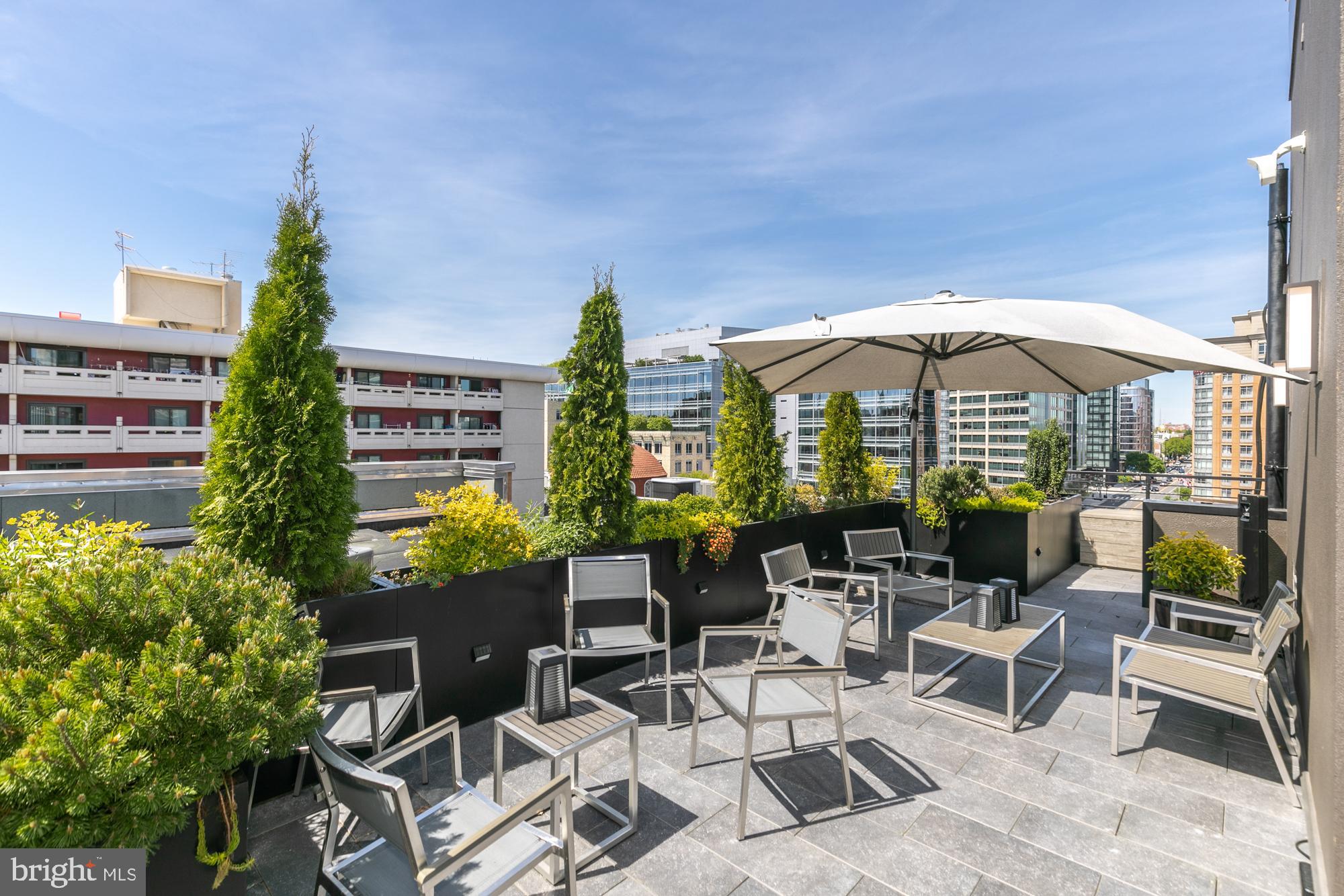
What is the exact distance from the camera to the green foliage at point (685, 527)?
4.82 m

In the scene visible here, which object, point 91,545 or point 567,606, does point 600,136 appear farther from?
point 91,545

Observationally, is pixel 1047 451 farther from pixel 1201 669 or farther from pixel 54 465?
pixel 54 465

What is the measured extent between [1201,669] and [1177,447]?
6506 inches

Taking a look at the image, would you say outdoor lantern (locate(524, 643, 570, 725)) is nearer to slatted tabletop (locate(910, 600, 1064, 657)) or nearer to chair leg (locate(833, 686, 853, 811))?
chair leg (locate(833, 686, 853, 811))

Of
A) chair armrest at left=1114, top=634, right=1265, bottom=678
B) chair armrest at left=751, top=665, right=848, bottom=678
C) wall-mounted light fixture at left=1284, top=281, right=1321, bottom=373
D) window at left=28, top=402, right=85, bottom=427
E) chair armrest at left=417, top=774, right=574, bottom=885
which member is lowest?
chair armrest at left=1114, top=634, right=1265, bottom=678

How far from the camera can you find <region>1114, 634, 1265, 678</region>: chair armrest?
293cm

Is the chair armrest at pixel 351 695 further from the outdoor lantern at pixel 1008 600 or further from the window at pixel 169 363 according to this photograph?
→ the window at pixel 169 363

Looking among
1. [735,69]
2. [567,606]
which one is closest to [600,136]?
[735,69]

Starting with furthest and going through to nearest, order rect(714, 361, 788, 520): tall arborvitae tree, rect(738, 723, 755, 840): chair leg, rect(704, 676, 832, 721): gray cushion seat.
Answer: rect(714, 361, 788, 520): tall arborvitae tree, rect(704, 676, 832, 721): gray cushion seat, rect(738, 723, 755, 840): chair leg

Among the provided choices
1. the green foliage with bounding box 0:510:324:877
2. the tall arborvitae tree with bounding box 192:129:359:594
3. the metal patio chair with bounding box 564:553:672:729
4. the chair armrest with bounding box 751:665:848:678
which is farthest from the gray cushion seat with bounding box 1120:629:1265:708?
the tall arborvitae tree with bounding box 192:129:359:594

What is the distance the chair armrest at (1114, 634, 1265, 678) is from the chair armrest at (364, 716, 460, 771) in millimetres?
3529

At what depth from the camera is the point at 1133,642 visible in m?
3.44

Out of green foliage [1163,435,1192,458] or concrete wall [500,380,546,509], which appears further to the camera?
green foliage [1163,435,1192,458]

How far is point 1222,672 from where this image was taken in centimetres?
323
